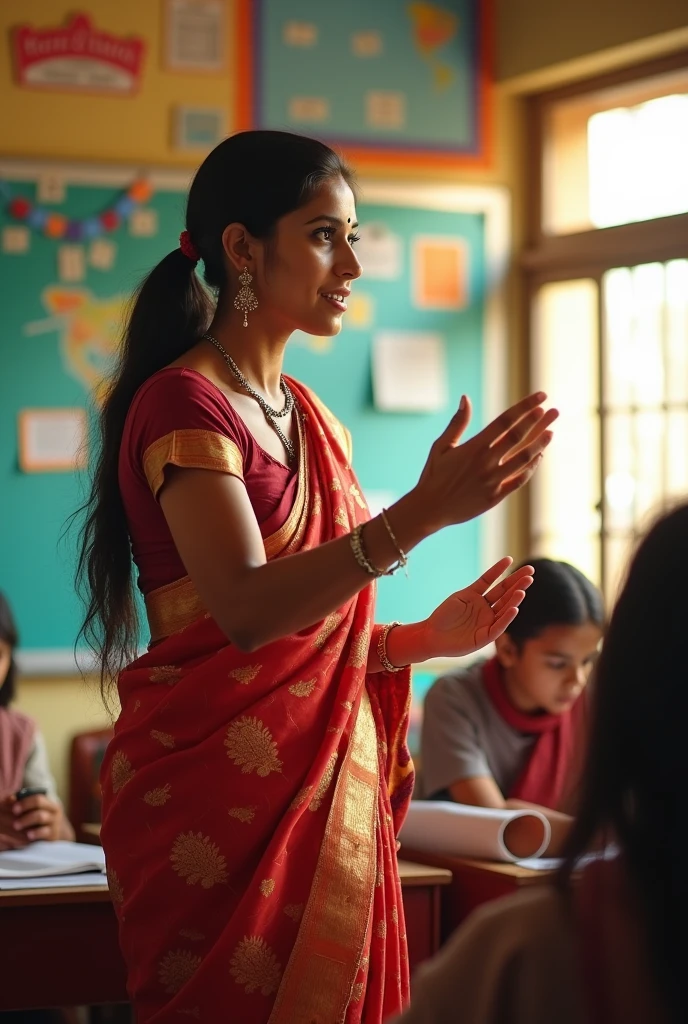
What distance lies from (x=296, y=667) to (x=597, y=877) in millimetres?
824

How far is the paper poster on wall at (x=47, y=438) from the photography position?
12.6 ft

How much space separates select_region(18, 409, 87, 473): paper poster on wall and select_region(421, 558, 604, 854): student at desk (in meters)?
1.57

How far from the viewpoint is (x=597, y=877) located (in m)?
0.77

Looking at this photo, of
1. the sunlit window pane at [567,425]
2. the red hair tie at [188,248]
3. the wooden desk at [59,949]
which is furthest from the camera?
the sunlit window pane at [567,425]

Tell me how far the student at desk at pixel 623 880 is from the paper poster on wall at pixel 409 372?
11.3ft

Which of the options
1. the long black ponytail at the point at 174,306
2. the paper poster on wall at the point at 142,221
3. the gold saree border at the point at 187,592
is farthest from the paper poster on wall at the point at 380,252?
the gold saree border at the point at 187,592

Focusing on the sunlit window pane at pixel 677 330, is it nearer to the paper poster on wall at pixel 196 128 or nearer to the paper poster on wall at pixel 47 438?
the paper poster on wall at pixel 196 128

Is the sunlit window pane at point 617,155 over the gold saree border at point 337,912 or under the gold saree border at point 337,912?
over

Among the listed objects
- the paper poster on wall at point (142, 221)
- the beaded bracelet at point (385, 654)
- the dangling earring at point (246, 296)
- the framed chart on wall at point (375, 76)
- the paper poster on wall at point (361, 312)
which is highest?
the framed chart on wall at point (375, 76)

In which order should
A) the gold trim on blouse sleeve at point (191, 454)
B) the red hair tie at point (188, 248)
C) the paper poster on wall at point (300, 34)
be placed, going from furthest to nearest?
the paper poster on wall at point (300, 34) < the red hair tie at point (188, 248) < the gold trim on blouse sleeve at point (191, 454)

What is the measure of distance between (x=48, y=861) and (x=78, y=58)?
8.41ft

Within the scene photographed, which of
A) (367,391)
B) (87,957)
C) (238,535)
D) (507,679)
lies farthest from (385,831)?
(367,391)

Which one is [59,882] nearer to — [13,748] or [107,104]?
[13,748]

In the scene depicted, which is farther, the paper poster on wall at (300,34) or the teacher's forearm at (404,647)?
the paper poster on wall at (300,34)
